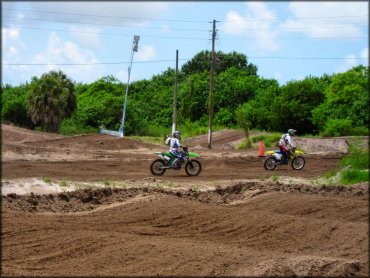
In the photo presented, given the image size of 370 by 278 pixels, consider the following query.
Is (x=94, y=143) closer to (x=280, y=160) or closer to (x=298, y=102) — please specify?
(x=280, y=160)

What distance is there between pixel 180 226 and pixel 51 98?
2489 cm

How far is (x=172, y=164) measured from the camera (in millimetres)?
21344

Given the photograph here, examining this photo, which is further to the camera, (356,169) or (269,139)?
(269,139)

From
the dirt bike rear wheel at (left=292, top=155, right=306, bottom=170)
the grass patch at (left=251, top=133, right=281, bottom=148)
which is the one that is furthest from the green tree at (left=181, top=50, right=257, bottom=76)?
the dirt bike rear wheel at (left=292, top=155, right=306, bottom=170)

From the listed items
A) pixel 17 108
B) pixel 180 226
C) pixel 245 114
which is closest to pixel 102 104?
pixel 17 108

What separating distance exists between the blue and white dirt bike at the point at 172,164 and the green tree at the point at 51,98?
13516mm

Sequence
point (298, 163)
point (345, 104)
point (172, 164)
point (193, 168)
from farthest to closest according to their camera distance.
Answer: point (298, 163), point (193, 168), point (345, 104), point (172, 164)

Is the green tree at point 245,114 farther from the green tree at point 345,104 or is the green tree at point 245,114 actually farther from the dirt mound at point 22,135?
the dirt mound at point 22,135

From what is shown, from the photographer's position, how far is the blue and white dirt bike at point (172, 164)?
21369 millimetres

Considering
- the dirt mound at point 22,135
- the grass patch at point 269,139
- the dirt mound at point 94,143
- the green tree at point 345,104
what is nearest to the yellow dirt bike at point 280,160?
the green tree at point 345,104

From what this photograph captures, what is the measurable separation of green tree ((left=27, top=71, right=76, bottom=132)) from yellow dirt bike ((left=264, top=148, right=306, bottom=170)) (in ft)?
46.6

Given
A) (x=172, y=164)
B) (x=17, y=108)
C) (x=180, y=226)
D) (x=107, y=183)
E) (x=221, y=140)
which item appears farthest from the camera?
(x=221, y=140)

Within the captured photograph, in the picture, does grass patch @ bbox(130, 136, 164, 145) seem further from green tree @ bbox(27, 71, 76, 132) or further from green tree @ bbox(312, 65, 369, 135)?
green tree @ bbox(312, 65, 369, 135)

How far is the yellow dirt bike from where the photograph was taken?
24.0 metres
